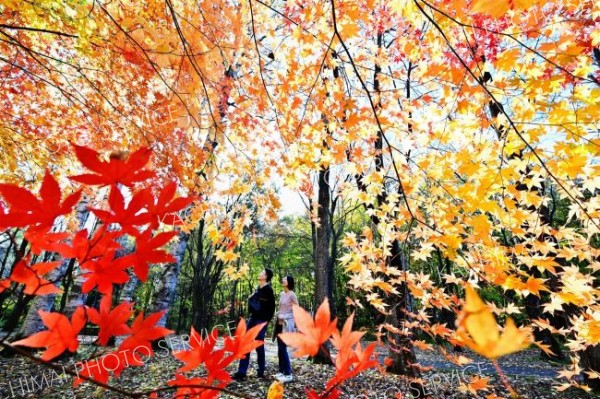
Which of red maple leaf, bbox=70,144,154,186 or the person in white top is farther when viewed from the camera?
the person in white top

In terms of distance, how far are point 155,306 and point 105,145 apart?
3.42m

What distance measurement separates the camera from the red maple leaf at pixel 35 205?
23.3 inches

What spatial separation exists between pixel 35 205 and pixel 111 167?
5.9 inches

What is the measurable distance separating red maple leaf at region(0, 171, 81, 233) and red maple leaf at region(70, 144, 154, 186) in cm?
4

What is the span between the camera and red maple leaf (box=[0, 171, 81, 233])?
0.59 m

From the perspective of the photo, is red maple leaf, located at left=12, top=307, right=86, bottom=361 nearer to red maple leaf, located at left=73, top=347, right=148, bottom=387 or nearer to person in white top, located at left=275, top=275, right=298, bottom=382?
red maple leaf, located at left=73, top=347, right=148, bottom=387

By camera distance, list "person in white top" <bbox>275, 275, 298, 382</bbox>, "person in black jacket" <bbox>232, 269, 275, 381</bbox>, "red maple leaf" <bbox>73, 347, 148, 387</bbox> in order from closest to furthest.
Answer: "red maple leaf" <bbox>73, 347, 148, 387</bbox>, "person in black jacket" <bbox>232, 269, 275, 381</bbox>, "person in white top" <bbox>275, 275, 298, 382</bbox>

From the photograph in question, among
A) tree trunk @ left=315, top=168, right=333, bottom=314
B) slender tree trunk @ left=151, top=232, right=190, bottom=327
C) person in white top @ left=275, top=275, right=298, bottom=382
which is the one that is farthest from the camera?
slender tree trunk @ left=151, top=232, right=190, bottom=327

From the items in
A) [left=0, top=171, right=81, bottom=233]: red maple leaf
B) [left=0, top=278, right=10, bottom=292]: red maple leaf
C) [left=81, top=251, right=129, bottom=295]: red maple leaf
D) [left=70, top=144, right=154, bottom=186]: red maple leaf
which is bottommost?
[left=0, top=278, right=10, bottom=292]: red maple leaf

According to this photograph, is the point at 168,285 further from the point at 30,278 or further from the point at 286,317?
the point at 30,278

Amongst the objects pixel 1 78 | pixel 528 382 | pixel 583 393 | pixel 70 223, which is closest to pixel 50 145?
pixel 1 78

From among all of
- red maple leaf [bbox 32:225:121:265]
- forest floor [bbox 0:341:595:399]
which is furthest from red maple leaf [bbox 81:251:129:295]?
forest floor [bbox 0:341:595:399]

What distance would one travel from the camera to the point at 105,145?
4.51 m

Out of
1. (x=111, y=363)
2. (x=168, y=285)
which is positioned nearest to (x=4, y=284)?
(x=111, y=363)
